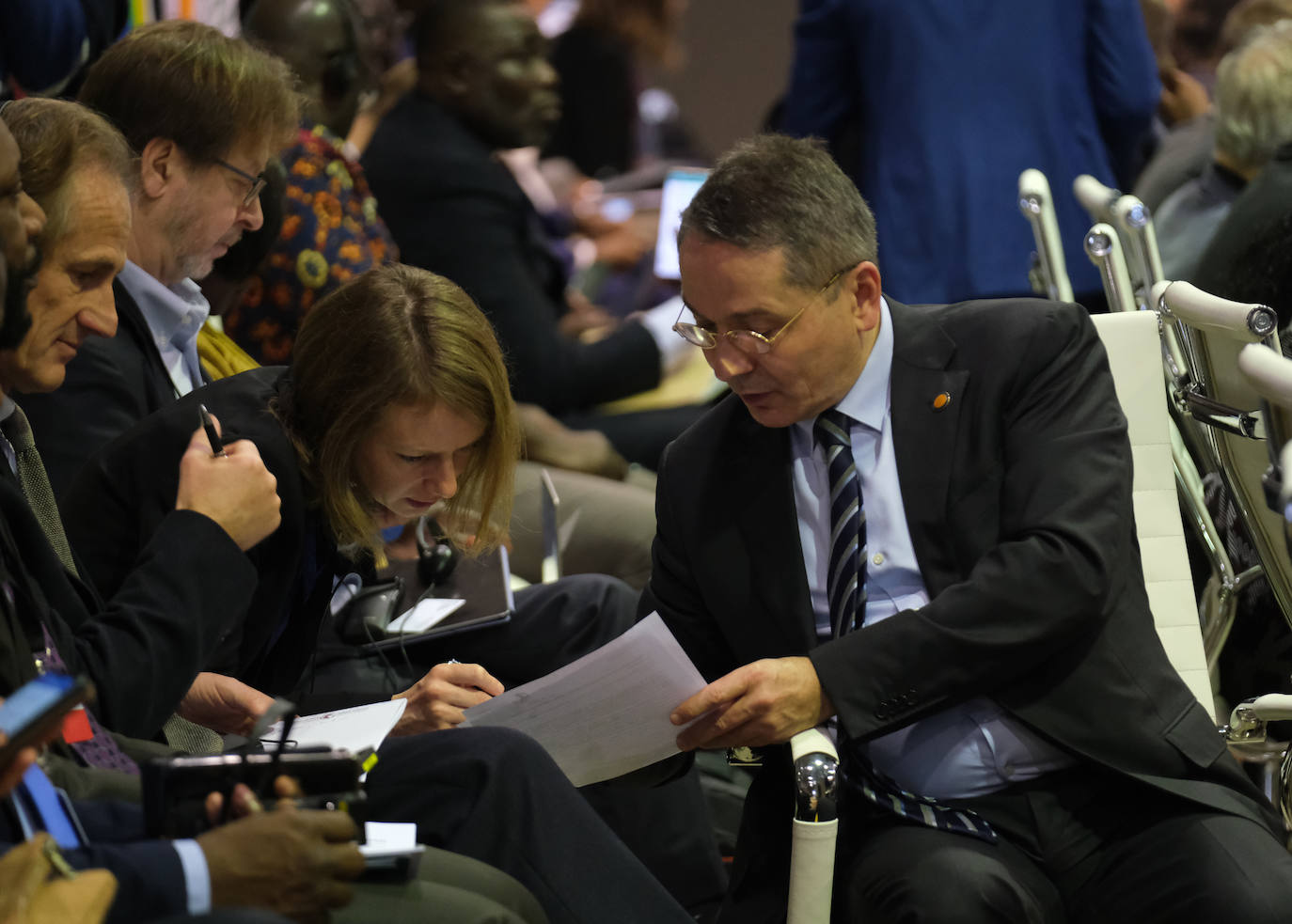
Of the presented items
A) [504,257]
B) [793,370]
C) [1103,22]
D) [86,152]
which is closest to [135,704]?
[86,152]

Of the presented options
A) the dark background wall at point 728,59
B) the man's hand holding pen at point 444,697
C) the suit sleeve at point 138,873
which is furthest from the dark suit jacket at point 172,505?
the dark background wall at point 728,59

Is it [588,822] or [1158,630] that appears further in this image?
[1158,630]

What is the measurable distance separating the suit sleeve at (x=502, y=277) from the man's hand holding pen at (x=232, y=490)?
2.05 m

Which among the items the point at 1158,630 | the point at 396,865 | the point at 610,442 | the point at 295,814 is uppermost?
the point at 295,814

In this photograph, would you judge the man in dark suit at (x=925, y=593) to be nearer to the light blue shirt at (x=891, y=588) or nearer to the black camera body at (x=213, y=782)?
the light blue shirt at (x=891, y=588)

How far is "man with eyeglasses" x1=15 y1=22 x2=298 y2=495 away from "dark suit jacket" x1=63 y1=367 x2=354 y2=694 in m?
0.31

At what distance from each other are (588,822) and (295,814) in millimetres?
486

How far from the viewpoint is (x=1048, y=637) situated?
2.11 m

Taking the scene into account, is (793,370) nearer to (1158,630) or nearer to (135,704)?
(1158,630)

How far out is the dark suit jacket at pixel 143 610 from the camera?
187cm

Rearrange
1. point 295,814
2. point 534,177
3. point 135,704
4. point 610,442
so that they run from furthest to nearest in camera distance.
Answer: point 534,177
point 610,442
point 135,704
point 295,814

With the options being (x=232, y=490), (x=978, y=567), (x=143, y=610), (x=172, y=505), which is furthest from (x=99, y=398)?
(x=978, y=567)

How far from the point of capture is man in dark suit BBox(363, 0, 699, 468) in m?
4.25

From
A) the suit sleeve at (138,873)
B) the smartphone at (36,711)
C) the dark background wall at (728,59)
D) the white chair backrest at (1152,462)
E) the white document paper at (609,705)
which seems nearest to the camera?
the smartphone at (36,711)
